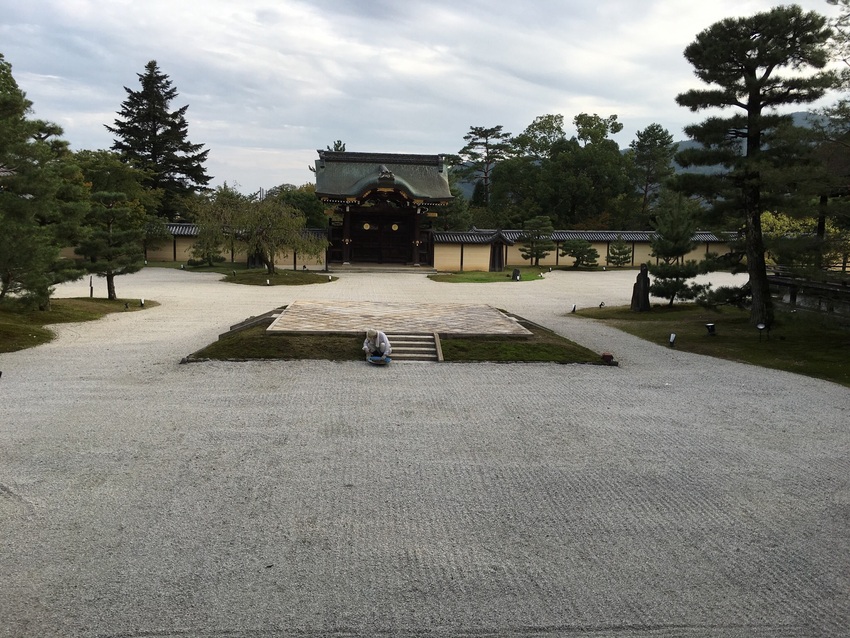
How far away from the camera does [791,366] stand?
1158 cm

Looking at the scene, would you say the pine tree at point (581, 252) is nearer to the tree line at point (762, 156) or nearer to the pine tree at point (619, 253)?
the pine tree at point (619, 253)

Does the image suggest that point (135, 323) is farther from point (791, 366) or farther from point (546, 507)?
point (791, 366)

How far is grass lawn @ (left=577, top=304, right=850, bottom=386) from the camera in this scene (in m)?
11.8

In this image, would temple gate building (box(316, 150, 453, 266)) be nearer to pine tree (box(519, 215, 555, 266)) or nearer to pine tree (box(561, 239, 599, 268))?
pine tree (box(519, 215, 555, 266))

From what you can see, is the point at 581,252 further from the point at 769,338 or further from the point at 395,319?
the point at 395,319

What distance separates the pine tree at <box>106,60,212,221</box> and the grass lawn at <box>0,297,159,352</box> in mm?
26376

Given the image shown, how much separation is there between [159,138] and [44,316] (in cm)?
3275

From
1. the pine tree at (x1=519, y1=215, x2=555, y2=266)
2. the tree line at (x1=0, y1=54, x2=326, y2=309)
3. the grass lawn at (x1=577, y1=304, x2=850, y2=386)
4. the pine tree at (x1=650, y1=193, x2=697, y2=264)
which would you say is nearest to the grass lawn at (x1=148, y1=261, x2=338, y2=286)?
the tree line at (x1=0, y1=54, x2=326, y2=309)

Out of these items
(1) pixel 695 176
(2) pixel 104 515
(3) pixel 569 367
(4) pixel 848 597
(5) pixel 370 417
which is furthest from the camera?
(1) pixel 695 176

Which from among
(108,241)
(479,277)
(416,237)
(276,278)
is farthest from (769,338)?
(416,237)

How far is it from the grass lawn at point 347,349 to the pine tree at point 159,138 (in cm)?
3555

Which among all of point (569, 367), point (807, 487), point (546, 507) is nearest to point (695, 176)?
point (569, 367)

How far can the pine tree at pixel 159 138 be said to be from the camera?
145 feet

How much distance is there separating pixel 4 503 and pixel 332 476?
2.68 meters
